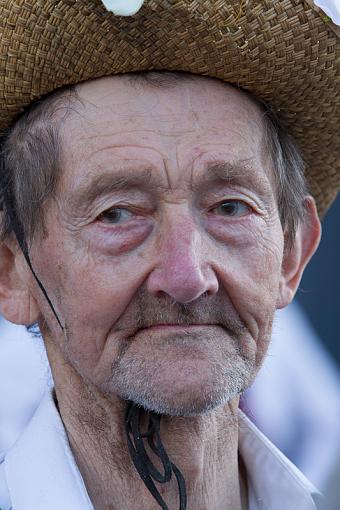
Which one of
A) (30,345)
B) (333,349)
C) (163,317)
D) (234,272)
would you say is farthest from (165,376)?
(333,349)

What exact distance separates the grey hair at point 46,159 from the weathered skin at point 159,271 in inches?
1.4

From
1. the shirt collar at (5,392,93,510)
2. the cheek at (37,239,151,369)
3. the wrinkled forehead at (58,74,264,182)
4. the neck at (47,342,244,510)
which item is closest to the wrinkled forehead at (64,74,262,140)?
the wrinkled forehead at (58,74,264,182)

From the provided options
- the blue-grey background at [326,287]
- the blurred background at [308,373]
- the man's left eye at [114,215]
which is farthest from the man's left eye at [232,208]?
the blue-grey background at [326,287]

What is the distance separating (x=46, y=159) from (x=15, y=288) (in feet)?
1.35

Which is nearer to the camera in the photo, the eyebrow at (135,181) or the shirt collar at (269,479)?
the eyebrow at (135,181)

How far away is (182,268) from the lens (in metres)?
2.64

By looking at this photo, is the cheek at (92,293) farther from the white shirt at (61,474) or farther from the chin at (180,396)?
the white shirt at (61,474)

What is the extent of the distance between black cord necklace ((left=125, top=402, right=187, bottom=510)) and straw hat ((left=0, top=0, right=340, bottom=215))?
2.93 ft

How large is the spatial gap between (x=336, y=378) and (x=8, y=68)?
3.12 meters

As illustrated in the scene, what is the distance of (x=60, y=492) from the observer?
9.33 feet

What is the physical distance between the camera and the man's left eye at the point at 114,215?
2.83m

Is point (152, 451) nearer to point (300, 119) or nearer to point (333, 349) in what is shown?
point (300, 119)

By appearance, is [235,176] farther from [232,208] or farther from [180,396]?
[180,396]

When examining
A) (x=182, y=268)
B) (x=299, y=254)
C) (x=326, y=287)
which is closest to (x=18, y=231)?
(x=182, y=268)
